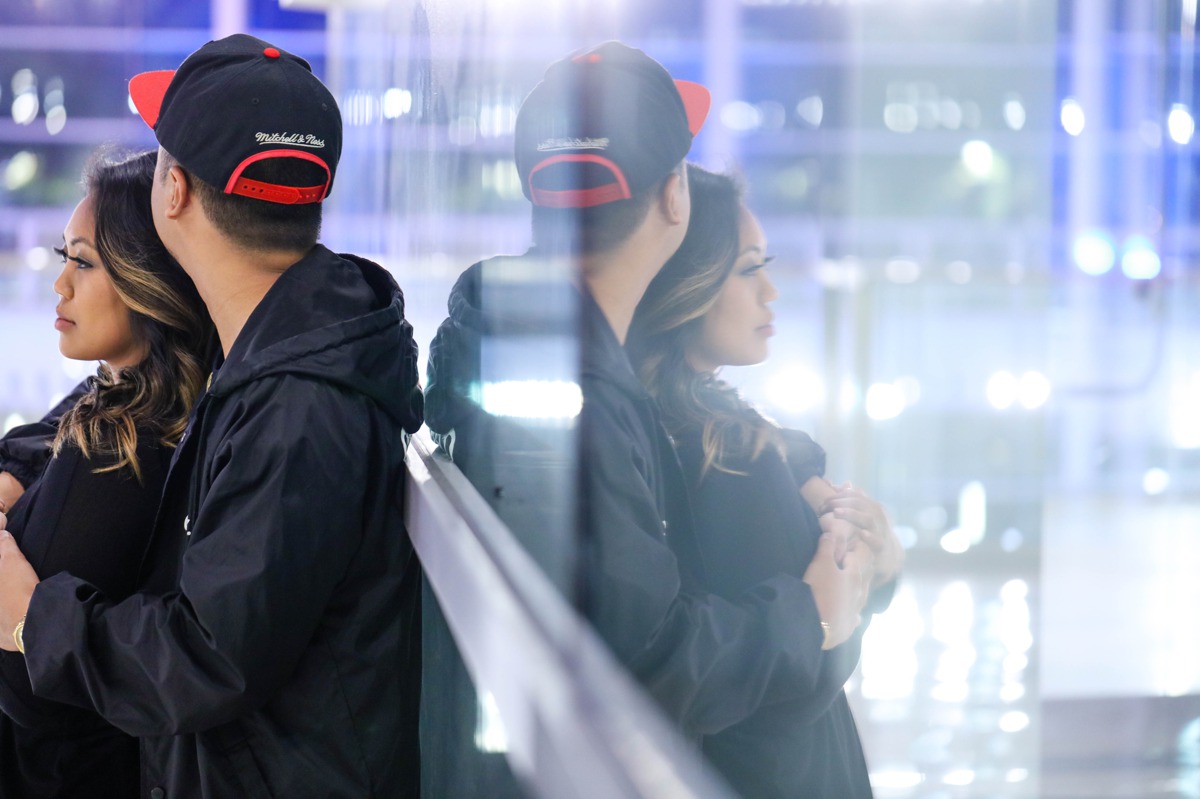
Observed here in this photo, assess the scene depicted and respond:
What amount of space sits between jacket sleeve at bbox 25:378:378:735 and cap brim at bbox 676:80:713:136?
0.77 m

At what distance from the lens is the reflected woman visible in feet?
1.16

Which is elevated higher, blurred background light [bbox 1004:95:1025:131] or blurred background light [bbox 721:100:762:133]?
blurred background light [bbox 721:100:762:133]

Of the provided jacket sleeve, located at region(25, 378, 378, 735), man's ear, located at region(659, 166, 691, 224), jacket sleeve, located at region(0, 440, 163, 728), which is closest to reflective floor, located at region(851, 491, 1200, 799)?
man's ear, located at region(659, 166, 691, 224)

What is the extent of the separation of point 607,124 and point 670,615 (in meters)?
0.25

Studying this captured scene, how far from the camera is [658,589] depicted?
1.77ft

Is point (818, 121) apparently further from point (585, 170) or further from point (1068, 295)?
point (585, 170)

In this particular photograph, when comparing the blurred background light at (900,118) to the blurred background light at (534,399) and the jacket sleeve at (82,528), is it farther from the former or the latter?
the jacket sleeve at (82,528)

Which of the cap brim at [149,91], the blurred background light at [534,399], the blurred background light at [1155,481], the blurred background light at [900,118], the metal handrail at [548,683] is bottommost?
the metal handrail at [548,683]

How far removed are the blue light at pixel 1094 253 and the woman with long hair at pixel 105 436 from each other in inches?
50.0

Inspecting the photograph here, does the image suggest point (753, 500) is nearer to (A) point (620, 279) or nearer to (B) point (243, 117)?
(A) point (620, 279)

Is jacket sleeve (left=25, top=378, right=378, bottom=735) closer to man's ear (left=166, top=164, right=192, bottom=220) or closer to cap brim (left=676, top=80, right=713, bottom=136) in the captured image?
man's ear (left=166, top=164, right=192, bottom=220)

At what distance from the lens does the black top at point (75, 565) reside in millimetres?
1358

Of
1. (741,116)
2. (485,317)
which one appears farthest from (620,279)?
(485,317)

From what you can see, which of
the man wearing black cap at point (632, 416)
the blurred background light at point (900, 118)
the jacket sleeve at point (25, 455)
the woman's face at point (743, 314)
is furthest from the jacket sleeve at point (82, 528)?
the blurred background light at point (900, 118)
